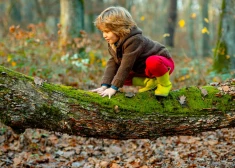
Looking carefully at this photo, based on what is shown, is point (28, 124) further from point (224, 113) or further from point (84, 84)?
point (84, 84)

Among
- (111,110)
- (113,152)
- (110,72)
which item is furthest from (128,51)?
(113,152)

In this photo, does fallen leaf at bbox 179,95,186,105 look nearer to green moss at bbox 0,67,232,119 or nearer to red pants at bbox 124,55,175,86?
green moss at bbox 0,67,232,119

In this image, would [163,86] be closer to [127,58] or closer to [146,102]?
[146,102]

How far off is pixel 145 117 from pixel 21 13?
24727 mm

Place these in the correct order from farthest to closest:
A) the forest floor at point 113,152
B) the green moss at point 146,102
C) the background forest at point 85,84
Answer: the background forest at point 85,84
the forest floor at point 113,152
the green moss at point 146,102

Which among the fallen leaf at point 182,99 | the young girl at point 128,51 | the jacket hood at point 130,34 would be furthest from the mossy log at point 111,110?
the jacket hood at point 130,34

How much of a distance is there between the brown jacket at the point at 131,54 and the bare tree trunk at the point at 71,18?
4971 mm

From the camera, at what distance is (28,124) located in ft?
9.39

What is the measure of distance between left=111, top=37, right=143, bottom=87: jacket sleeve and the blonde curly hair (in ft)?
0.40

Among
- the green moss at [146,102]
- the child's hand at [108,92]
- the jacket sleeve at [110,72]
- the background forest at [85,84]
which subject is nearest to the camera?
the green moss at [146,102]

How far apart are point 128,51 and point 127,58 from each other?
8 cm

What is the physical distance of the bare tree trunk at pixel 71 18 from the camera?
8.23 metres

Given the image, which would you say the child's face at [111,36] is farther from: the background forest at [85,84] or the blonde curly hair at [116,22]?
the background forest at [85,84]

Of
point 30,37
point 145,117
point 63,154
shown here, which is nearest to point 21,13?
point 30,37
